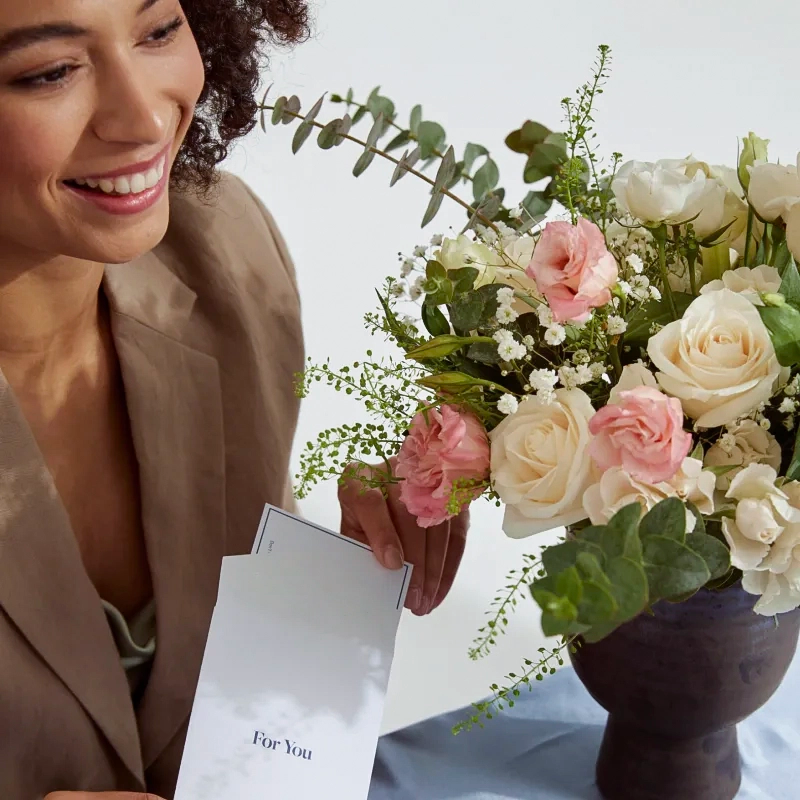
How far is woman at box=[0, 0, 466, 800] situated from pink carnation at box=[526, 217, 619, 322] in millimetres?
261

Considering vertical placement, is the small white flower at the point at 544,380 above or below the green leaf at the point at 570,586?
above

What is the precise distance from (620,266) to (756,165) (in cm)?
11

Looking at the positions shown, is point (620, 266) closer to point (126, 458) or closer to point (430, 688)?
point (126, 458)

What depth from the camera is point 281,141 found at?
1.98m

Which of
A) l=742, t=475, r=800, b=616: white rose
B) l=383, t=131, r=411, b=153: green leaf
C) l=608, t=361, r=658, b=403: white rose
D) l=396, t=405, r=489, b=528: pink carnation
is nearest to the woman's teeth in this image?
l=383, t=131, r=411, b=153: green leaf

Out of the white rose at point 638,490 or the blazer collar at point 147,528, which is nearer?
the white rose at point 638,490

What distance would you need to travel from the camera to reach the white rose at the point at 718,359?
605mm

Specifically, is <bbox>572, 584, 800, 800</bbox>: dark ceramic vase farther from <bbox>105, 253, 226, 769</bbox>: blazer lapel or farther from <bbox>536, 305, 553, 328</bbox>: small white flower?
Result: <bbox>105, 253, 226, 769</bbox>: blazer lapel

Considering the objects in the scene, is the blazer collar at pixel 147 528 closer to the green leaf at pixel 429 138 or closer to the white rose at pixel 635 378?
the green leaf at pixel 429 138

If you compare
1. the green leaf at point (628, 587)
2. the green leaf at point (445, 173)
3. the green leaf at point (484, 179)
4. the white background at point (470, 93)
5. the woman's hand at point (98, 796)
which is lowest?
the woman's hand at point (98, 796)

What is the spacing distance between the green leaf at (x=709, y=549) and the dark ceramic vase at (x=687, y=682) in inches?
5.7

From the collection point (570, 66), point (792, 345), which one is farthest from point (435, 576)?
point (570, 66)

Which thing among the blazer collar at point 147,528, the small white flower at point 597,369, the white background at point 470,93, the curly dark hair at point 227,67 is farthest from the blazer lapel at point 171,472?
the white background at point 470,93

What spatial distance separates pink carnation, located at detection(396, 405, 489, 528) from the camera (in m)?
0.66
